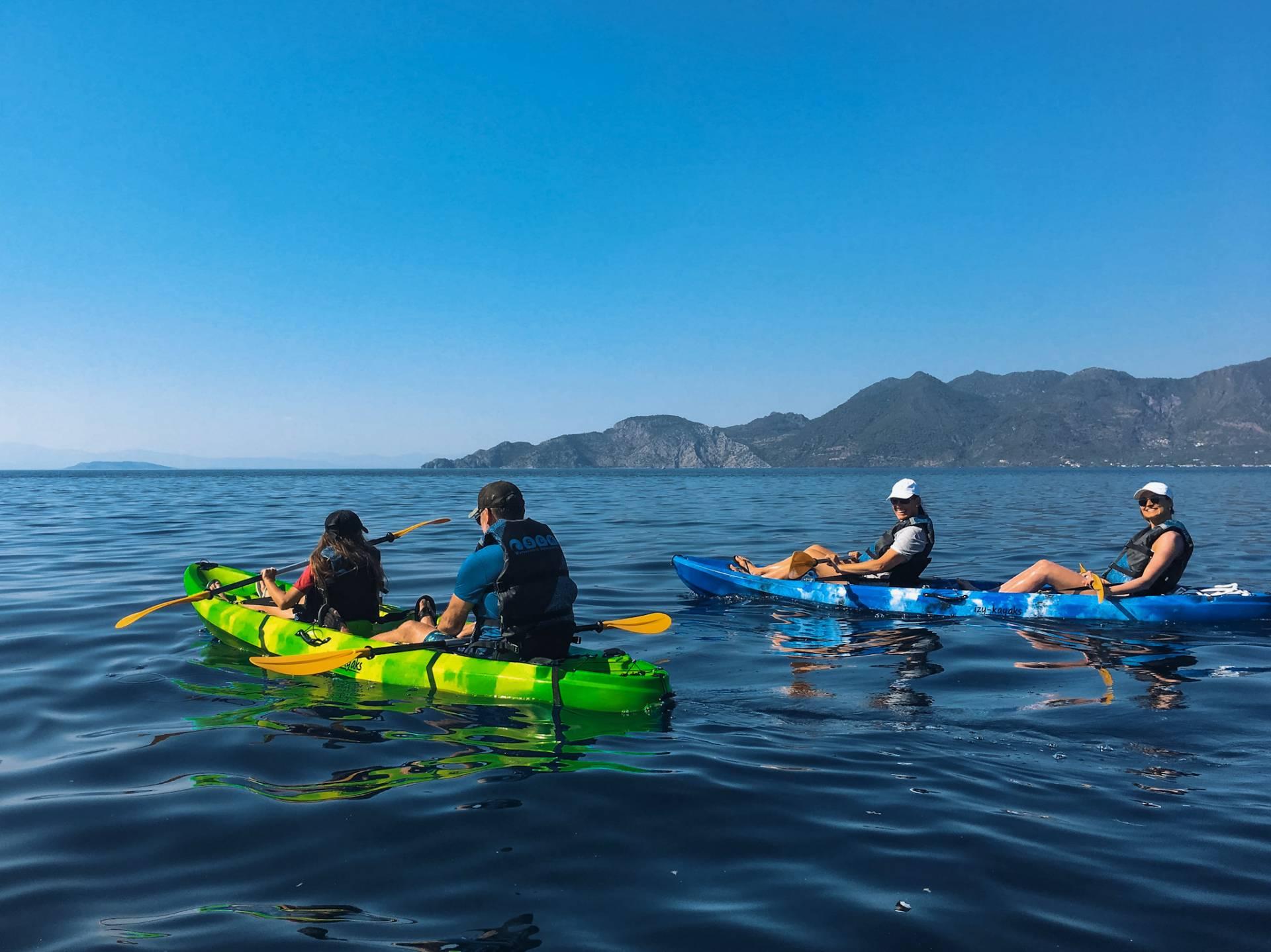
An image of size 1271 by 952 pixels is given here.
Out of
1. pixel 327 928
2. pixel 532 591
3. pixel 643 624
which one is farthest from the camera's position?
pixel 643 624

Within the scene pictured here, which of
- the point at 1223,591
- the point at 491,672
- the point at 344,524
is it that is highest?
the point at 344,524

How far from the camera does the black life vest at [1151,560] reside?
1094 centimetres

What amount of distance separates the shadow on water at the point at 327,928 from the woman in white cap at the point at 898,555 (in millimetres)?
9228

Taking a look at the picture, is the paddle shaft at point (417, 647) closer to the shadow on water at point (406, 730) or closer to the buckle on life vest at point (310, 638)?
the shadow on water at point (406, 730)

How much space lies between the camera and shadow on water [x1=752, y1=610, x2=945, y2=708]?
305 inches

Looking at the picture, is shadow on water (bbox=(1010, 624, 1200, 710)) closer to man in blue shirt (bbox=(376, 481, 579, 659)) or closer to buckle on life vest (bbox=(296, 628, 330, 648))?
man in blue shirt (bbox=(376, 481, 579, 659))

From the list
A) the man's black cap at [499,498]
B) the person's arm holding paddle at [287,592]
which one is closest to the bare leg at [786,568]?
the man's black cap at [499,498]

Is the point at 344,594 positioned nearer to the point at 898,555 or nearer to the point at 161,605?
the point at 161,605

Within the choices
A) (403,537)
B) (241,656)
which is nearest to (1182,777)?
(241,656)

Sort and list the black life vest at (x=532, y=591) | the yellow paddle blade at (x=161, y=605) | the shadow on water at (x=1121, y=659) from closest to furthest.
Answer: the black life vest at (x=532, y=591)
the shadow on water at (x=1121, y=659)
the yellow paddle blade at (x=161, y=605)

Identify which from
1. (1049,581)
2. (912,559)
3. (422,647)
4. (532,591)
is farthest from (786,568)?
(422,647)

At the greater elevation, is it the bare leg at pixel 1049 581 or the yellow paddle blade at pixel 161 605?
the yellow paddle blade at pixel 161 605

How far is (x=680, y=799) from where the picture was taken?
16.7 ft

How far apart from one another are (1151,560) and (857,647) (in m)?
4.65
